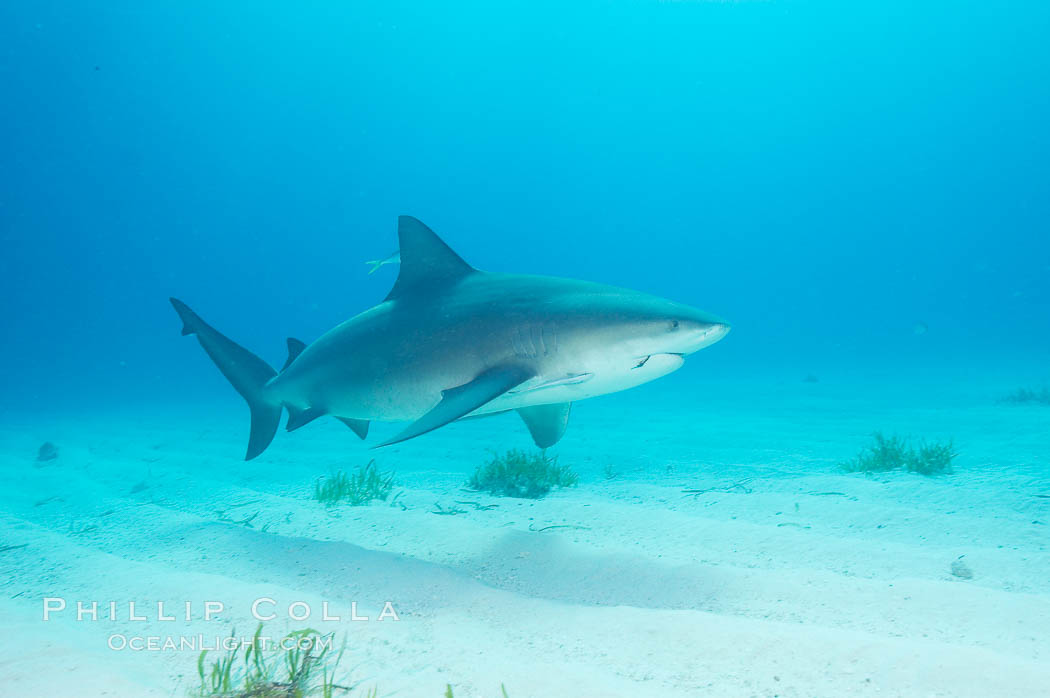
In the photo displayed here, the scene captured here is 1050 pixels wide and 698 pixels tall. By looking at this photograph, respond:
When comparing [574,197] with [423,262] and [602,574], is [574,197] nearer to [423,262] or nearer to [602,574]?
[423,262]

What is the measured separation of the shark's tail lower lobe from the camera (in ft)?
16.3

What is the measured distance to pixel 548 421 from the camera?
4102 mm

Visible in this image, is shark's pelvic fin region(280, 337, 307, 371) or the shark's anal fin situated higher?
shark's pelvic fin region(280, 337, 307, 371)

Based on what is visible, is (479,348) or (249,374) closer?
(479,348)

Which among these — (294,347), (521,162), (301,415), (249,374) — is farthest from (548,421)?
(521,162)

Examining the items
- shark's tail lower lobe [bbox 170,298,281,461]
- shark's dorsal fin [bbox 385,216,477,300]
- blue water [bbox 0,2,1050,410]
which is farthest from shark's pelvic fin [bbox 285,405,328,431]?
blue water [bbox 0,2,1050,410]

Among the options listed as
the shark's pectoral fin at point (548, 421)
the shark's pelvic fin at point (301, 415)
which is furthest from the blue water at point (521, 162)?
the shark's pectoral fin at point (548, 421)

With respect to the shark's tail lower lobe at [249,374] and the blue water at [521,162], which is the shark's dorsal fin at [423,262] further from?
the blue water at [521,162]

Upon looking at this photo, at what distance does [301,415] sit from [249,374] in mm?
933

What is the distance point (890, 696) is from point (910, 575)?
154 cm

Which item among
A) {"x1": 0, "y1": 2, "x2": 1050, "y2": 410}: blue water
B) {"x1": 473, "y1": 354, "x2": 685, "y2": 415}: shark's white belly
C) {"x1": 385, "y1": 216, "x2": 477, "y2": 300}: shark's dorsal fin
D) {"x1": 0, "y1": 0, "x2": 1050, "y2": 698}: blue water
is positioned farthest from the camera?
{"x1": 0, "y1": 2, "x2": 1050, "y2": 410}: blue water

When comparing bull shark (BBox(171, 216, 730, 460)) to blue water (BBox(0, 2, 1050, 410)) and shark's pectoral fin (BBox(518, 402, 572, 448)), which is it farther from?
blue water (BBox(0, 2, 1050, 410))

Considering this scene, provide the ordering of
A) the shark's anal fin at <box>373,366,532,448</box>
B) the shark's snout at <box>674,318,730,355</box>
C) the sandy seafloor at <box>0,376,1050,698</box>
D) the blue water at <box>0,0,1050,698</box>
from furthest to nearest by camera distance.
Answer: the blue water at <box>0,0,1050,698</box> < the shark's snout at <box>674,318,730,355</box> < the shark's anal fin at <box>373,366,532,448</box> < the sandy seafloor at <box>0,376,1050,698</box>

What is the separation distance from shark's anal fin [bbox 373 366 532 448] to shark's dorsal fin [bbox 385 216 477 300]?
102 cm
